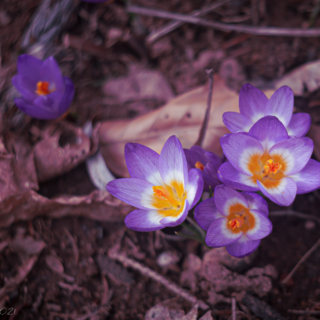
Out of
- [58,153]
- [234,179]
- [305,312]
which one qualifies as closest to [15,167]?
[58,153]

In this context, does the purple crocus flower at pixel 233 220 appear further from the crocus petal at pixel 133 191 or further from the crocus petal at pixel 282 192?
the crocus petal at pixel 133 191

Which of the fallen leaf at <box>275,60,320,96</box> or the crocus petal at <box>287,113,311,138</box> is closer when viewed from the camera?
the crocus petal at <box>287,113,311,138</box>

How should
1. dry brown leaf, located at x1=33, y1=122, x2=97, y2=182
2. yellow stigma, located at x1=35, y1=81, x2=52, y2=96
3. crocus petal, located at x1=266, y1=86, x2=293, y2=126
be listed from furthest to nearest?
1. yellow stigma, located at x1=35, y1=81, x2=52, y2=96
2. dry brown leaf, located at x1=33, y1=122, x2=97, y2=182
3. crocus petal, located at x1=266, y1=86, x2=293, y2=126

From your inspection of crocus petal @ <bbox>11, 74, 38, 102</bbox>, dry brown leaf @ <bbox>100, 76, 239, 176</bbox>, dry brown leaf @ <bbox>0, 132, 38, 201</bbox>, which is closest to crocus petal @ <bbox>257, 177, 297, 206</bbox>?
dry brown leaf @ <bbox>100, 76, 239, 176</bbox>

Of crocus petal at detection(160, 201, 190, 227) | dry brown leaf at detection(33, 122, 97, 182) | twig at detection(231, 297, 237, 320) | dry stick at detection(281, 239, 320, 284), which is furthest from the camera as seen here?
dry brown leaf at detection(33, 122, 97, 182)

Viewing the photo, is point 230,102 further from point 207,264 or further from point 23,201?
point 23,201

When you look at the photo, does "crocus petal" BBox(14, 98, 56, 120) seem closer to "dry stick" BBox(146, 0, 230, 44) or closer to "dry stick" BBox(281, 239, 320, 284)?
"dry stick" BBox(146, 0, 230, 44)
